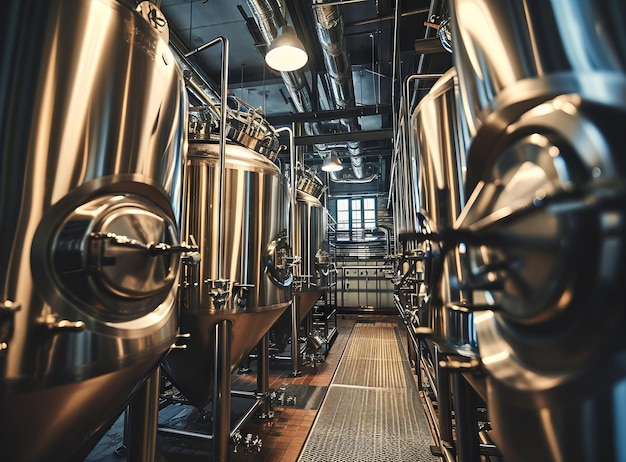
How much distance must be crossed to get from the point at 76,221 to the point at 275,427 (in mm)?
2109

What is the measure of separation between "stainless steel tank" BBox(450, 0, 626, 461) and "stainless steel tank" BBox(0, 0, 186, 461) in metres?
0.83

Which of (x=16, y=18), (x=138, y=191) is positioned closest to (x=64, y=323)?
(x=138, y=191)

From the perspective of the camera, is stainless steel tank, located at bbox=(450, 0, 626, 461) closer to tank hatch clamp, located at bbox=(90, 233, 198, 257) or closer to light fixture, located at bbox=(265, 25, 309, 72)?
tank hatch clamp, located at bbox=(90, 233, 198, 257)

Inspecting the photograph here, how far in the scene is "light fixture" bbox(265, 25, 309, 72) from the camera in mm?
2396

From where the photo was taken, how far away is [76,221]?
30.1 inches

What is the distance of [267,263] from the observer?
200cm

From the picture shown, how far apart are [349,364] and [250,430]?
1763mm

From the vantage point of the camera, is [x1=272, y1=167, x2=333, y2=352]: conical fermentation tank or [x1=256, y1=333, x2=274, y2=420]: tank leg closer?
[x1=256, y1=333, x2=274, y2=420]: tank leg

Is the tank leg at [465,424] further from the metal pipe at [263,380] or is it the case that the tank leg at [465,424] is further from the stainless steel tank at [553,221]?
the metal pipe at [263,380]

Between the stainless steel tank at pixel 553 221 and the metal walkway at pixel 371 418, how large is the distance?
1.74m

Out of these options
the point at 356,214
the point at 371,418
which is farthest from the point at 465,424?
the point at 356,214

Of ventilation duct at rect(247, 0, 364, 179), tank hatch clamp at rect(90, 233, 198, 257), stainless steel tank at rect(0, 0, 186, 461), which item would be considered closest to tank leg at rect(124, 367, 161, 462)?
stainless steel tank at rect(0, 0, 186, 461)

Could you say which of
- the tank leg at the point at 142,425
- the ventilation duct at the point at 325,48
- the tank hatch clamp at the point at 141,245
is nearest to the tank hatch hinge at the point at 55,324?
the tank hatch clamp at the point at 141,245

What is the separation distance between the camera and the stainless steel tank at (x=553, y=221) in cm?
30
